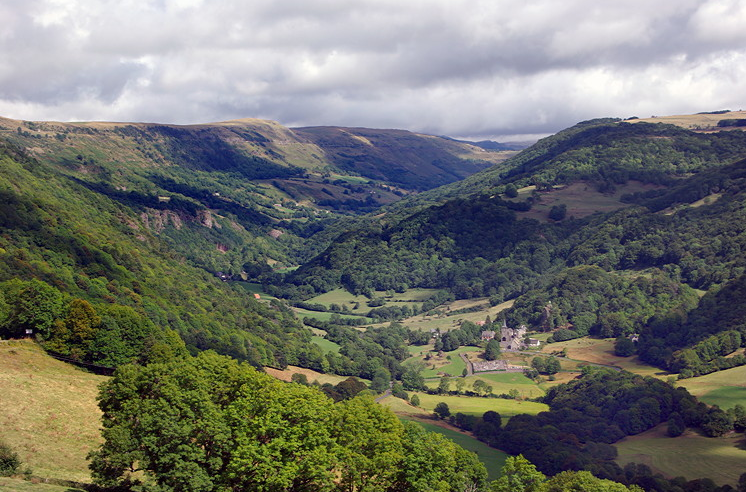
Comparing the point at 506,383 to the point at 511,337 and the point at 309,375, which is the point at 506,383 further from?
the point at 309,375

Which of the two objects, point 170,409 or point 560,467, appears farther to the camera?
point 560,467

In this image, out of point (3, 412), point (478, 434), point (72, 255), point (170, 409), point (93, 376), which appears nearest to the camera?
point (170, 409)

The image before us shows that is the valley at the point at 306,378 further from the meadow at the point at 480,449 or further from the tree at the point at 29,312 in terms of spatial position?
the meadow at the point at 480,449

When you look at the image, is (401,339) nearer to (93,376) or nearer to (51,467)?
(93,376)

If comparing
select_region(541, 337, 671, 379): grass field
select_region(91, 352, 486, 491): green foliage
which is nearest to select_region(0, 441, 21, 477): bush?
select_region(91, 352, 486, 491): green foliage

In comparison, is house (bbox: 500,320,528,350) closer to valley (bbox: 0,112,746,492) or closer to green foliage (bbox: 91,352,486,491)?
valley (bbox: 0,112,746,492)

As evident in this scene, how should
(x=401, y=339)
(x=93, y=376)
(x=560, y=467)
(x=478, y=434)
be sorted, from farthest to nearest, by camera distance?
(x=401, y=339) → (x=478, y=434) → (x=560, y=467) → (x=93, y=376)

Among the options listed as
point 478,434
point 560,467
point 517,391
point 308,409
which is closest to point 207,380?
point 308,409

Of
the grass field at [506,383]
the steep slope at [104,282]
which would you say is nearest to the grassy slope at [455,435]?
the steep slope at [104,282]

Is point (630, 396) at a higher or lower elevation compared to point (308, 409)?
lower
